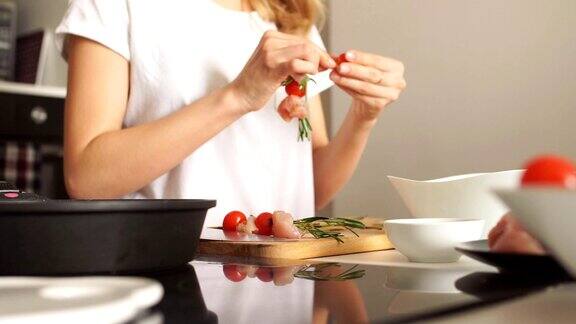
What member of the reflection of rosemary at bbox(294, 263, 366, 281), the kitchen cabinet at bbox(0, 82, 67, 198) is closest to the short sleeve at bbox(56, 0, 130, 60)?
the reflection of rosemary at bbox(294, 263, 366, 281)

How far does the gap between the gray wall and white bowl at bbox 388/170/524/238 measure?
3.31 ft

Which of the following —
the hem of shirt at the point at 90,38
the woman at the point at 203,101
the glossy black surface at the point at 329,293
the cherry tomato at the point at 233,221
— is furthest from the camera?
the hem of shirt at the point at 90,38

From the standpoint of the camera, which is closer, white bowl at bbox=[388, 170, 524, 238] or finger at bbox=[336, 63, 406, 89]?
white bowl at bbox=[388, 170, 524, 238]

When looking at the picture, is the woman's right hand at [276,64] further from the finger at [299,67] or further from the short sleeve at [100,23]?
the short sleeve at [100,23]

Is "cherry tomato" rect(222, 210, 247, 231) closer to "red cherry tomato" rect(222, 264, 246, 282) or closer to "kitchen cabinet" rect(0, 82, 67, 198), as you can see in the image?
"red cherry tomato" rect(222, 264, 246, 282)

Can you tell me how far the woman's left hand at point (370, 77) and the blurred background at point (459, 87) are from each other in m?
0.72

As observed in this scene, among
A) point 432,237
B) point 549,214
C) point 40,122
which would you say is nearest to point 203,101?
point 432,237

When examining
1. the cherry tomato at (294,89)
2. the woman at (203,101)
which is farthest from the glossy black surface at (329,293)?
→ the cherry tomato at (294,89)

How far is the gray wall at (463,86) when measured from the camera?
1.94 m

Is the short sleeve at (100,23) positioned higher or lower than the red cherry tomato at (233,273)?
higher

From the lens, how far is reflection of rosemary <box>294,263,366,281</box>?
0.70 meters

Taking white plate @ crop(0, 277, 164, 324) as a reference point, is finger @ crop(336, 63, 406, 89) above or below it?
above

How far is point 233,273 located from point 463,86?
153 cm

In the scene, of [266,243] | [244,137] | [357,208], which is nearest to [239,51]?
[244,137]
